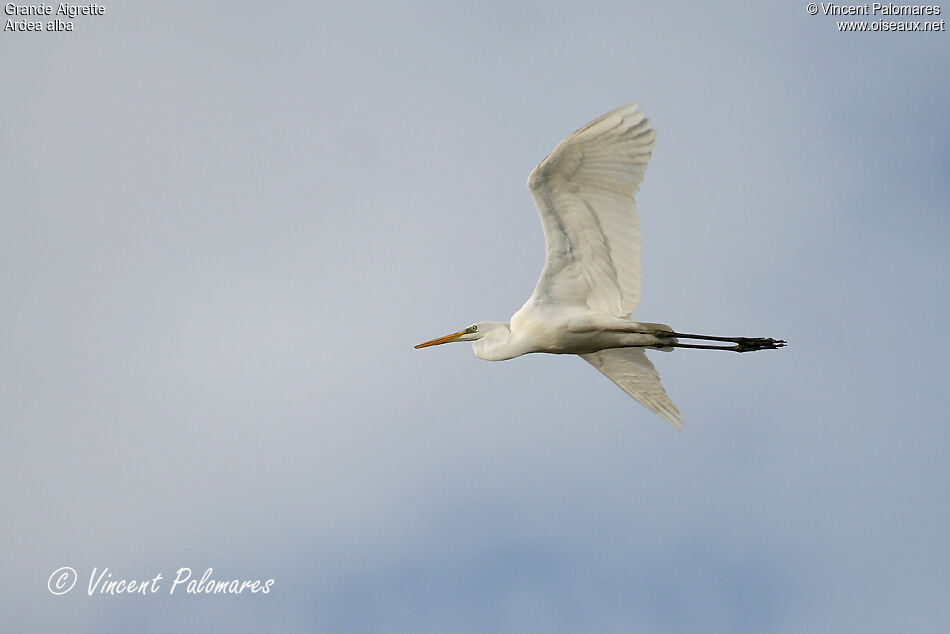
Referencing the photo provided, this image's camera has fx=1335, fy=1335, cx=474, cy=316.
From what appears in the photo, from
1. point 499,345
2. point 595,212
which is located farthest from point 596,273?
point 499,345

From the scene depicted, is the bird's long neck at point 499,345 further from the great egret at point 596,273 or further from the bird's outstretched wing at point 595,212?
the bird's outstretched wing at point 595,212

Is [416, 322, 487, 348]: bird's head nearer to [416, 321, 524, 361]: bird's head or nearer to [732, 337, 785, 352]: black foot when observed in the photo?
[416, 321, 524, 361]: bird's head

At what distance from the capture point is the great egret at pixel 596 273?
17.1 metres

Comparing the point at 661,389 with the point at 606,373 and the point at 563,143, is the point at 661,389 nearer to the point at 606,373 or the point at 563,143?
the point at 606,373

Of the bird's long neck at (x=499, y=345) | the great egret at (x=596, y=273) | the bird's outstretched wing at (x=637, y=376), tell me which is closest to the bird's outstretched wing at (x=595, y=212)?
the great egret at (x=596, y=273)

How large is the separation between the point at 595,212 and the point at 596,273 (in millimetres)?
1005

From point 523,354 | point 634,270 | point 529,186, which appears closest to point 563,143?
point 529,186

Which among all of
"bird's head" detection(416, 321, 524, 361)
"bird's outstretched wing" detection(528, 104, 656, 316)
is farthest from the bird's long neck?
"bird's outstretched wing" detection(528, 104, 656, 316)

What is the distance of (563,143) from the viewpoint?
17.0 metres

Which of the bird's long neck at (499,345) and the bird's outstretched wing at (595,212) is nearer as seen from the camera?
the bird's outstretched wing at (595,212)

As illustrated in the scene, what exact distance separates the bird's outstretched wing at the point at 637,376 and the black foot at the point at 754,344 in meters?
1.23

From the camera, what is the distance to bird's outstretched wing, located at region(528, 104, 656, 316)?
55.9ft

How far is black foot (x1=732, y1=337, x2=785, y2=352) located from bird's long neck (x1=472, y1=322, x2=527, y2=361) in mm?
3070

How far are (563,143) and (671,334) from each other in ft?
10.2
